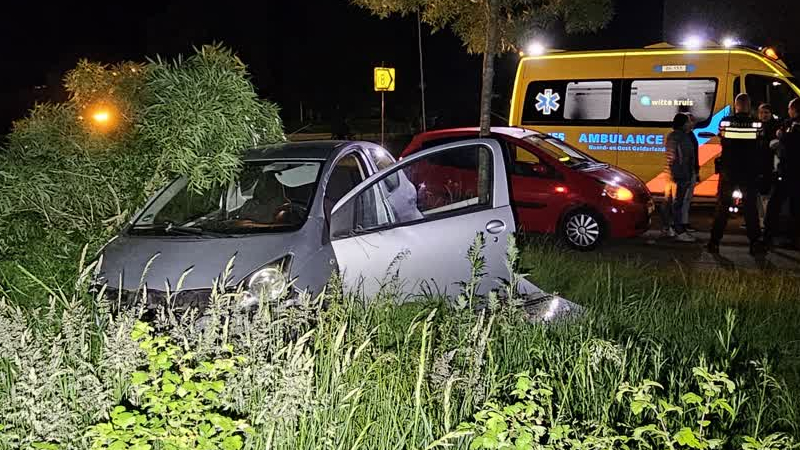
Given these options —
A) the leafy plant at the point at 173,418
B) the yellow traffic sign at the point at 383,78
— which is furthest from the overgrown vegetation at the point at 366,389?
the yellow traffic sign at the point at 383,78

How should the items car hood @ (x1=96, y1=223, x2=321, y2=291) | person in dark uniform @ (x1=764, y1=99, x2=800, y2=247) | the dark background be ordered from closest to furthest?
car hood @ (x1=96, y1=223, x2=321, y2=291) → person in dark uniform @ (x1=764, y1=99, x2=800, y2=247) → the dark background

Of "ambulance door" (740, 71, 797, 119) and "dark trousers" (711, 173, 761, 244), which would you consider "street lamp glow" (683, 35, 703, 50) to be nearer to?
"ambulance door" (740, 71, 797, 119)

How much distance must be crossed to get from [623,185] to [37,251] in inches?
263

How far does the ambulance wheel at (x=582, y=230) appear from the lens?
1011 centimetres

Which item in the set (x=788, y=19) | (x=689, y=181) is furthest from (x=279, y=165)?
(x=788, y=19)

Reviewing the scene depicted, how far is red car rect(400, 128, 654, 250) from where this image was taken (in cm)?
1002

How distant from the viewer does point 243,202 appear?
6480mm

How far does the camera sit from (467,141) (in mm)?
5988

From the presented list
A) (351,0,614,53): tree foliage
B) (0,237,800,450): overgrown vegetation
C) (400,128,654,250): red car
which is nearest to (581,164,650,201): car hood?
(400,128,654,250): red car

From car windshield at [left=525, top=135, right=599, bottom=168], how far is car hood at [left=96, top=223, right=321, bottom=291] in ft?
17.3

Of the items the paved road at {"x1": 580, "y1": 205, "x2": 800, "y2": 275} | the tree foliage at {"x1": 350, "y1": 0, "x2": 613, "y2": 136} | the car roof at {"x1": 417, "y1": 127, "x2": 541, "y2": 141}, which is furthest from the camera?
the car roof at {"x1": 417, "y1": 127, "x2": 541, "y2": 141}

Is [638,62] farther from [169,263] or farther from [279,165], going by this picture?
[169,263]

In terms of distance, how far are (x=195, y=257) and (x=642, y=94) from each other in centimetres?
948

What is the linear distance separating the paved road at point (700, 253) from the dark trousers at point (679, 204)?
8.4 inches
